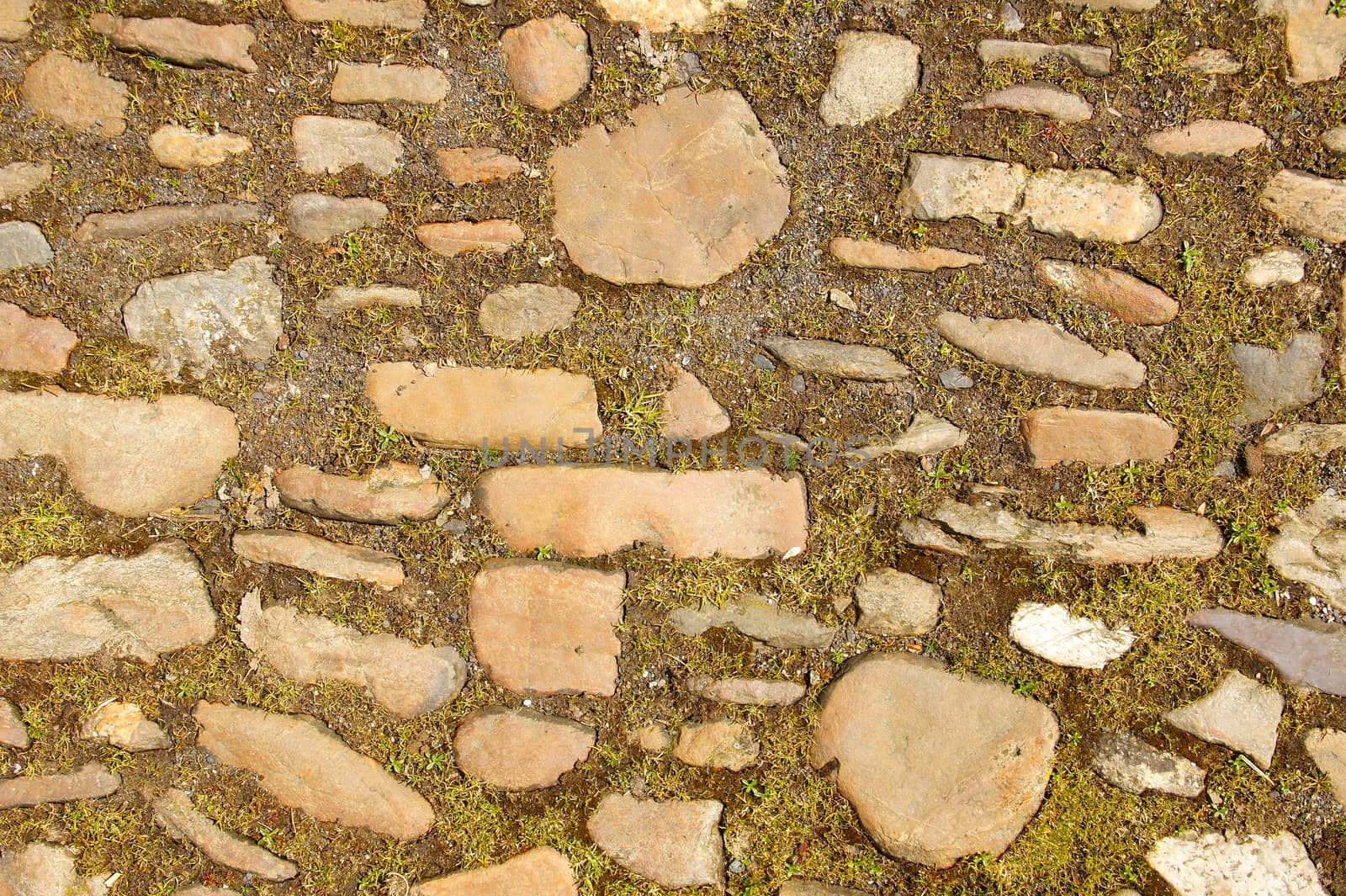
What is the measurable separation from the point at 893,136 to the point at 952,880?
2.03 meters

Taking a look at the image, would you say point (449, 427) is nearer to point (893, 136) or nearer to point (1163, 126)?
point (893, 136)

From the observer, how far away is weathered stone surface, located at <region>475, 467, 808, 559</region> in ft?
6.63

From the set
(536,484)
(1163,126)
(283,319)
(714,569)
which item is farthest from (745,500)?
(1163,126)

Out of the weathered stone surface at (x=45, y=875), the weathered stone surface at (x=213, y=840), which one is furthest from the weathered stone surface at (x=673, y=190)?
the weathered stone surface at (x=45, y=875)

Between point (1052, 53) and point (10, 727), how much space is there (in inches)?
133

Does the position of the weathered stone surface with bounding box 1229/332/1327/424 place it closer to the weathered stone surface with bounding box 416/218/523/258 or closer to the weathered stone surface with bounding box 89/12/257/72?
the weathered stone surface with bounding box 416/218/523/258

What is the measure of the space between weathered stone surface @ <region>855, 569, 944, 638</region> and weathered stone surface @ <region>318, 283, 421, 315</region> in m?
1.46

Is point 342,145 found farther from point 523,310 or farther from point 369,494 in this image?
point 369,494

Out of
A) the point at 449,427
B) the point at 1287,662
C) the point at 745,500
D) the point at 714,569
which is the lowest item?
the point at 1287,662

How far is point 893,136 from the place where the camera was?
6.68 ft

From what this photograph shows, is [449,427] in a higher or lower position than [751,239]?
→ lower

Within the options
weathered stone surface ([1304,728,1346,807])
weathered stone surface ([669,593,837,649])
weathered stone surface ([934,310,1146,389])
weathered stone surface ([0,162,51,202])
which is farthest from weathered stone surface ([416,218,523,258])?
weathered stone surface ([1304,728,1346,807])

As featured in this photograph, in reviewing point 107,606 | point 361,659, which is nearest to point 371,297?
point 361,659

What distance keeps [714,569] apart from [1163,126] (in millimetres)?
1702
